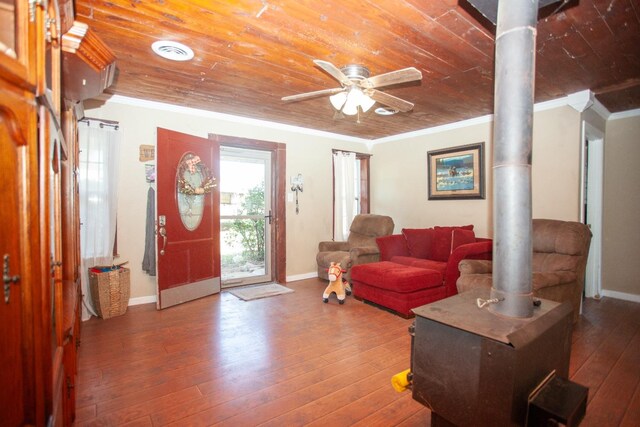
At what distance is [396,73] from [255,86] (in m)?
1.61

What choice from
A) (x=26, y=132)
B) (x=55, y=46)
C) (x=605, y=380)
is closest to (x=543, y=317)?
(x=605, y=380)

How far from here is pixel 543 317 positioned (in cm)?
139

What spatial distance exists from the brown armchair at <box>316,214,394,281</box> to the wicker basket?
2.62m

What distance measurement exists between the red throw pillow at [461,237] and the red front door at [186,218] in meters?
3.07

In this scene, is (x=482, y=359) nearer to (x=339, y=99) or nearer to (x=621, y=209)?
(x=339, y=99)

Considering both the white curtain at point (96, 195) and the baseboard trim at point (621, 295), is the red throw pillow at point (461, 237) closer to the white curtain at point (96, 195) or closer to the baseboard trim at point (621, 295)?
the baseboard trim at point (621, 295)

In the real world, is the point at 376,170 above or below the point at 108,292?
above

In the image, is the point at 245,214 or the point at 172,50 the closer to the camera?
the point at 172,50

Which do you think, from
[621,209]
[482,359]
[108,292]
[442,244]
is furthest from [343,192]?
[482,359]

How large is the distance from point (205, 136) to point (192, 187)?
78 centimetres

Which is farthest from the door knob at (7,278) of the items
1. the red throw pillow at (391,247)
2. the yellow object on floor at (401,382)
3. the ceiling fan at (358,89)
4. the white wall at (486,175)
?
the white wall at (486,175)

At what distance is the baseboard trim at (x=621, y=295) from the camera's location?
153 inches

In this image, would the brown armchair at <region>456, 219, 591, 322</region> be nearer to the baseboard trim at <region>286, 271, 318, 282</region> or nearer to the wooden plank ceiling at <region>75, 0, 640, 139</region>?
the wooden plank ceiling at <region>75, 0, 640, 139</region>

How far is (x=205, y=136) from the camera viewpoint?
4211 millimetres
